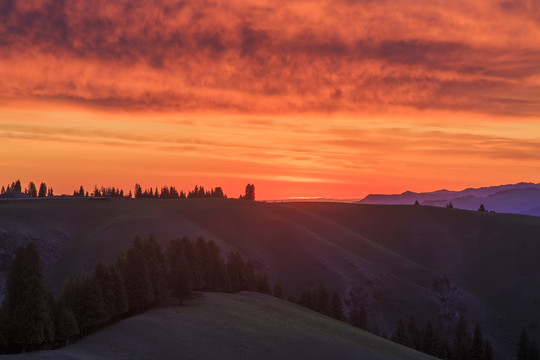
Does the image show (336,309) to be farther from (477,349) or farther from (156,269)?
(156,269)

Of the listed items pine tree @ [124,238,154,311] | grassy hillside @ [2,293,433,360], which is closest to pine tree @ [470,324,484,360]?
grassy hillside @ [2,293,433,360]

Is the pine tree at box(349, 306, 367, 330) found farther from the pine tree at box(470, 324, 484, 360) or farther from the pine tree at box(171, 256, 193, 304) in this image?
the pine tree at box(171, 256, 193, 304)

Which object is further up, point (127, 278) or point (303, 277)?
point (127, 278)

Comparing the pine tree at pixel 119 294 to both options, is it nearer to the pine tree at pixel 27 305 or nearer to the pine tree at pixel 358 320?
the pine tree at pixel 27 305

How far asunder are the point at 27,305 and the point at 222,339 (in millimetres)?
22098

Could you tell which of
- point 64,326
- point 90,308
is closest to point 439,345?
point 90,308

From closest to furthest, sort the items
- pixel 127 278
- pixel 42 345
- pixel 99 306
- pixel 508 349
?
1. pixel 42 345
2. pixel 99 306
3. pixel 127 278
4. pixel 508 349

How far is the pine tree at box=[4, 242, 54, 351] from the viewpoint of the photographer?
188 feet

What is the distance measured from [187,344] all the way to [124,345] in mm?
6660

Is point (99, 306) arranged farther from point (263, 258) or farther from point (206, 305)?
point (263, 258)

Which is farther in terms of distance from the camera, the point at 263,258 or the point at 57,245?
the point at 263,258

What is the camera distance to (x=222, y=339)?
6066 cm

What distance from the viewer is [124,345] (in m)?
54.8

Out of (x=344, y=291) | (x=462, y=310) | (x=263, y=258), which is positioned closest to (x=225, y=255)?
(x=263, y=258)
